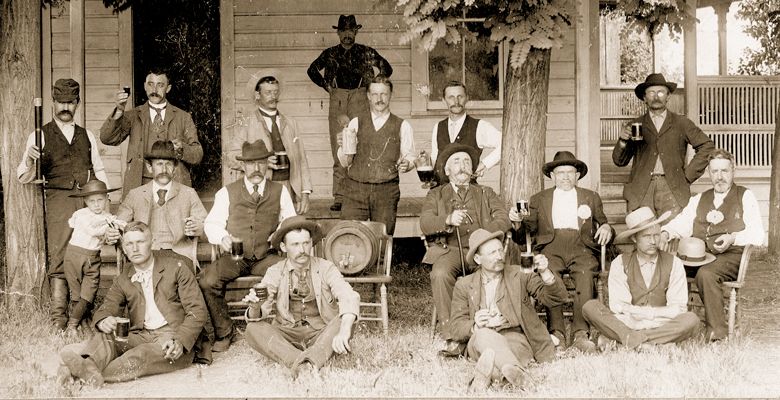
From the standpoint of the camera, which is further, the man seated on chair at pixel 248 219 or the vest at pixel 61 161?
the vest at pixel 61 161

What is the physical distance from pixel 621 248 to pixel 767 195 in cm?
345

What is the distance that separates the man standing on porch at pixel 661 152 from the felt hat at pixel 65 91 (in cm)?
480

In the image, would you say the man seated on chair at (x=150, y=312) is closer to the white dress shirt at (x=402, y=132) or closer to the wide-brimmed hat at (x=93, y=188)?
the wide-brimmed hat at (x=93, y=188)

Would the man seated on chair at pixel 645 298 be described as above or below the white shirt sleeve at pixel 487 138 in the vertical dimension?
below

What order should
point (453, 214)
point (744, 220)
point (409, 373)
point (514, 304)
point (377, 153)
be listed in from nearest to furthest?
point (409, 373)
point (514, 304)
point (453, 214)
point (744, 220)
point (377, 153)

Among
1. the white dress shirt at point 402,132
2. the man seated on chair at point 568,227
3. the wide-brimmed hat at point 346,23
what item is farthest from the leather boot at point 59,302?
the wide-brimmed hat at point 346,23

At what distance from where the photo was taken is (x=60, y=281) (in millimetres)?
7555

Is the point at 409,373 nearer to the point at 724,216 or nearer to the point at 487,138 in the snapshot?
the point at 487,138

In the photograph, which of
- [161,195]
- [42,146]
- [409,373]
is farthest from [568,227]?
[42,146]

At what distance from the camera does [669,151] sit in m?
8.59

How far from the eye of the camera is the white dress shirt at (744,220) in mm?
7277

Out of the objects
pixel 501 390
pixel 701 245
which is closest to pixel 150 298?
pixel 501 390

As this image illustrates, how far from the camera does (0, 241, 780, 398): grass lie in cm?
566

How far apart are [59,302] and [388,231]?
2.74 metres
